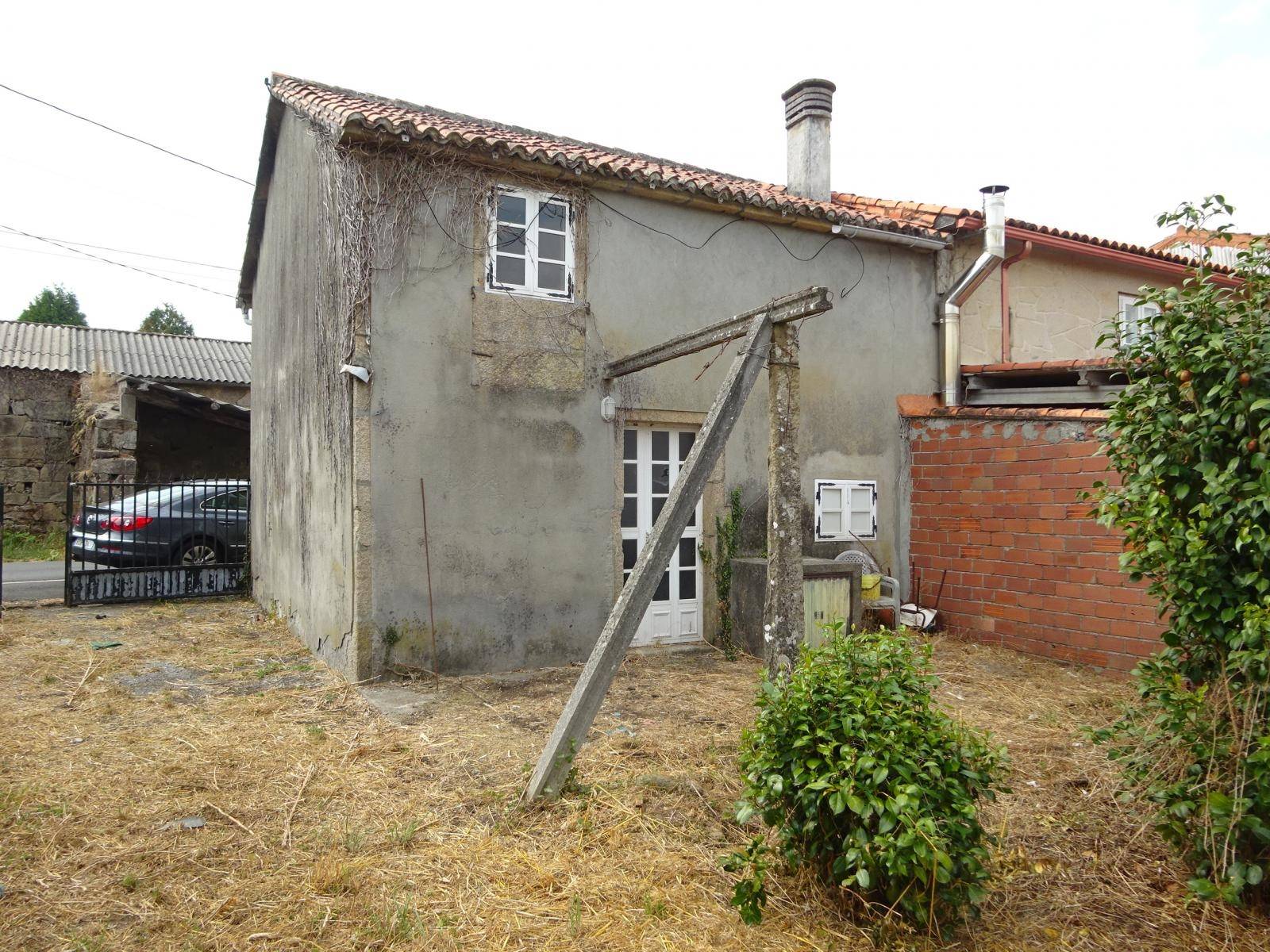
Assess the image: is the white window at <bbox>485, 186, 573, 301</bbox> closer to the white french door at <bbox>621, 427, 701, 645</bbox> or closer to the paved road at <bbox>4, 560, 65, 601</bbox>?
the white french door at <bbox>621, 427, 701, 645</bbox>

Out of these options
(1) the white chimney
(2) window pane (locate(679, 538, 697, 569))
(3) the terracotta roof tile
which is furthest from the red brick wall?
(1) the white chimney

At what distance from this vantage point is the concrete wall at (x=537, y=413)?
699 cm

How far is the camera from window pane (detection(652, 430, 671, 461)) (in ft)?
27.7

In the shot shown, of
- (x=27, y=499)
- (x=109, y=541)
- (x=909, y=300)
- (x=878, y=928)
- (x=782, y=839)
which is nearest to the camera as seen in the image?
(x=878, y=928)

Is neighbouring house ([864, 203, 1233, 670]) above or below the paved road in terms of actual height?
above

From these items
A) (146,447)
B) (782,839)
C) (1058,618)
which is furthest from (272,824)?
(146,447)

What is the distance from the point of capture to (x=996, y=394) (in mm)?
10008

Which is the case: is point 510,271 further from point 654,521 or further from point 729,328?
point 654,521

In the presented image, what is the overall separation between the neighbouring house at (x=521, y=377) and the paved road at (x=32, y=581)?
412cm

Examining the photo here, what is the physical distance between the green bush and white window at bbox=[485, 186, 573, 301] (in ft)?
16.9

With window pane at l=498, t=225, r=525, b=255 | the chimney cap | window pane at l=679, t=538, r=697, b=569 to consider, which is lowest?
window pane at l=679, t=538, r=697, b=569

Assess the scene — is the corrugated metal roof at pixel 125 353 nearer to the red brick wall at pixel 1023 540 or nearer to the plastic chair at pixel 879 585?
the plastic chair at pixel 879 585

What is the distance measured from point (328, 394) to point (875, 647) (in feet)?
19.5

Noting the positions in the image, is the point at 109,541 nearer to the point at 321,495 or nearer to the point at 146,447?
the point at 321,495
